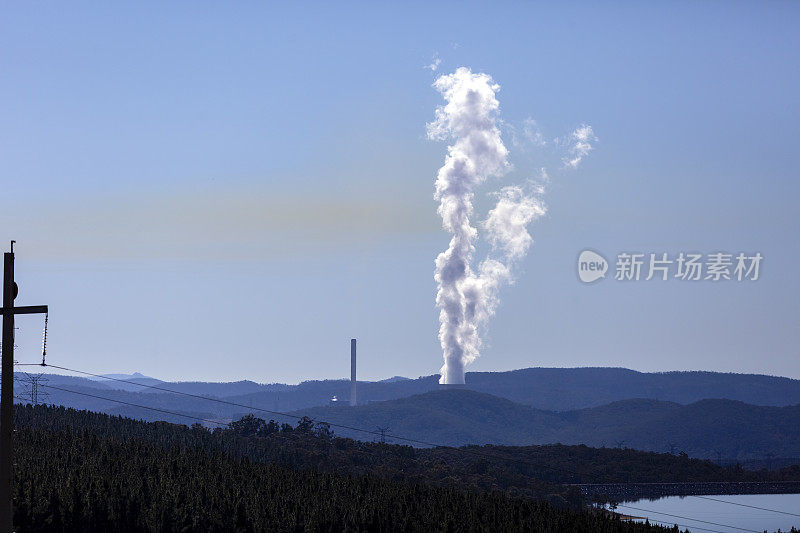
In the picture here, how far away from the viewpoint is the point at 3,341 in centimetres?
3984

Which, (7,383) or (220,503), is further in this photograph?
(220,503)

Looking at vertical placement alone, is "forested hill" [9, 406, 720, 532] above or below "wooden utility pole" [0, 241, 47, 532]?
below

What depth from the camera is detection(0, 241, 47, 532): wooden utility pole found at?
39562 mm

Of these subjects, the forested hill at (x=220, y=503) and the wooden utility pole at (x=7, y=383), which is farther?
the forested hill at (x=220, y=503)

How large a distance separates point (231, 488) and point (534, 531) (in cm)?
3710

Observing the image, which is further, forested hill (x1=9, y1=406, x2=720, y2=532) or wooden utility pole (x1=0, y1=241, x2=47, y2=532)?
forested hill (x1=9, y1=406, x2=720, y2=532)

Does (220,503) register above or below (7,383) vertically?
below

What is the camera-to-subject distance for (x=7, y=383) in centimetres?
3969

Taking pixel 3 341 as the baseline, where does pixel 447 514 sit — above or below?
below

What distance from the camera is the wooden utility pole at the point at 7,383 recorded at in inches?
1558

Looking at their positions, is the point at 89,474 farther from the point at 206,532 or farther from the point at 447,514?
the point at 447,514

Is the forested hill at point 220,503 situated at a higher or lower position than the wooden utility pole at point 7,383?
lower

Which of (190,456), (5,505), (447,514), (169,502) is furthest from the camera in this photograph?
(190,456)

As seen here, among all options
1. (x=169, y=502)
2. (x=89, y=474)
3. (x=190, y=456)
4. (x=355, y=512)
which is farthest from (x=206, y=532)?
(x=190, y=456)
